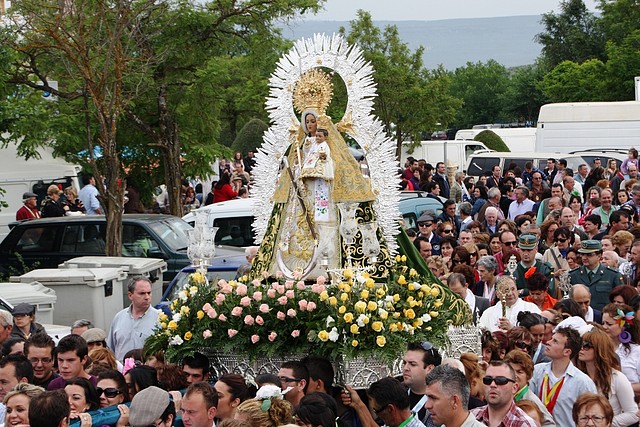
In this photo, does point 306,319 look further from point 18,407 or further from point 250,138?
point 250,138

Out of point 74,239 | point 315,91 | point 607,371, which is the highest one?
point 315,91

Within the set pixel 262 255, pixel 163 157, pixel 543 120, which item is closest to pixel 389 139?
pixel 262 255

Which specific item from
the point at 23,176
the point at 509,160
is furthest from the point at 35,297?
the point at 509,160

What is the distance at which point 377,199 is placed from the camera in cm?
1165

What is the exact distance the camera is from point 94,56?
18500mm

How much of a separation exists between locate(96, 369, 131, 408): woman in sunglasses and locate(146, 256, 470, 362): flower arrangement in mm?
1192

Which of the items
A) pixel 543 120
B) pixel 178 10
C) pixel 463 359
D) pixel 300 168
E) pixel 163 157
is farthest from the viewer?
pixel 543 120

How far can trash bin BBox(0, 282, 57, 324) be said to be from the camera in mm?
13523

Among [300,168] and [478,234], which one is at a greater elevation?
[300,168]

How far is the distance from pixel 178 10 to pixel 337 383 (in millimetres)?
12110

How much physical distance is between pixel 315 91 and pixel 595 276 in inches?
138

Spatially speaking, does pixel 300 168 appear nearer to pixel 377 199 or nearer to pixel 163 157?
pixel 377 199

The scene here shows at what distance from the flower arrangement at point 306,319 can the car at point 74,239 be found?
7736mm

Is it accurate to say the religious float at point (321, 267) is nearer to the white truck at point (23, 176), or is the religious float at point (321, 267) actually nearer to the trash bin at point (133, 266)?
the trash bin at point (133, 266)
